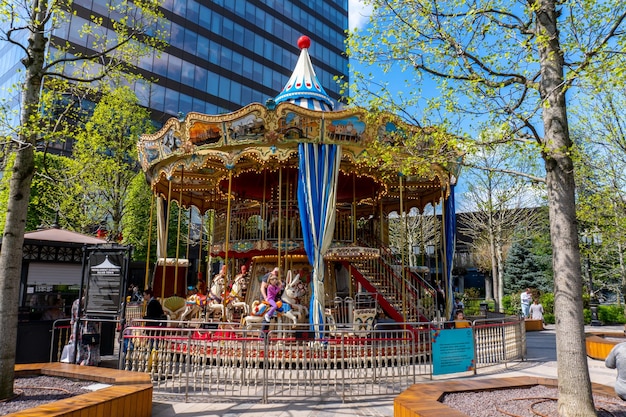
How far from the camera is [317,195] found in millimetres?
11445

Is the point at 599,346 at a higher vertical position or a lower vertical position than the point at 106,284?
lower

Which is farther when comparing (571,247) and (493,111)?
(493,111)

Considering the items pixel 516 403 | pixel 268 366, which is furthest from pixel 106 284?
pixel 516 403

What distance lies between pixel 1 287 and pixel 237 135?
7274mm

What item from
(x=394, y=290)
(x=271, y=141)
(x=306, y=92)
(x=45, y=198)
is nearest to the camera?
(x=271, y=141)

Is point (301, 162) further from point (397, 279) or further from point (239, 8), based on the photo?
point (239, 8)

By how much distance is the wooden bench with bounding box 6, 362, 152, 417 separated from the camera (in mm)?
4343

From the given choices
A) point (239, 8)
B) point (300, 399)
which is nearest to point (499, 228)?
point (300, 399)

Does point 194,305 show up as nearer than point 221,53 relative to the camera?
Yes

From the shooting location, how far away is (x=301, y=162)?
37.7ft

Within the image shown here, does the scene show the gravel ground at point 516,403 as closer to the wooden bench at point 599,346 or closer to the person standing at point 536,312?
the wooden bench at point 599,346

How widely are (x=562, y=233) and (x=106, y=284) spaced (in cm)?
793

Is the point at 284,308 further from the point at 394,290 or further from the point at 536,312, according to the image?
the point at 536,312

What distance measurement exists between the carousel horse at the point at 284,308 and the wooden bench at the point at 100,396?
4.28 metres
